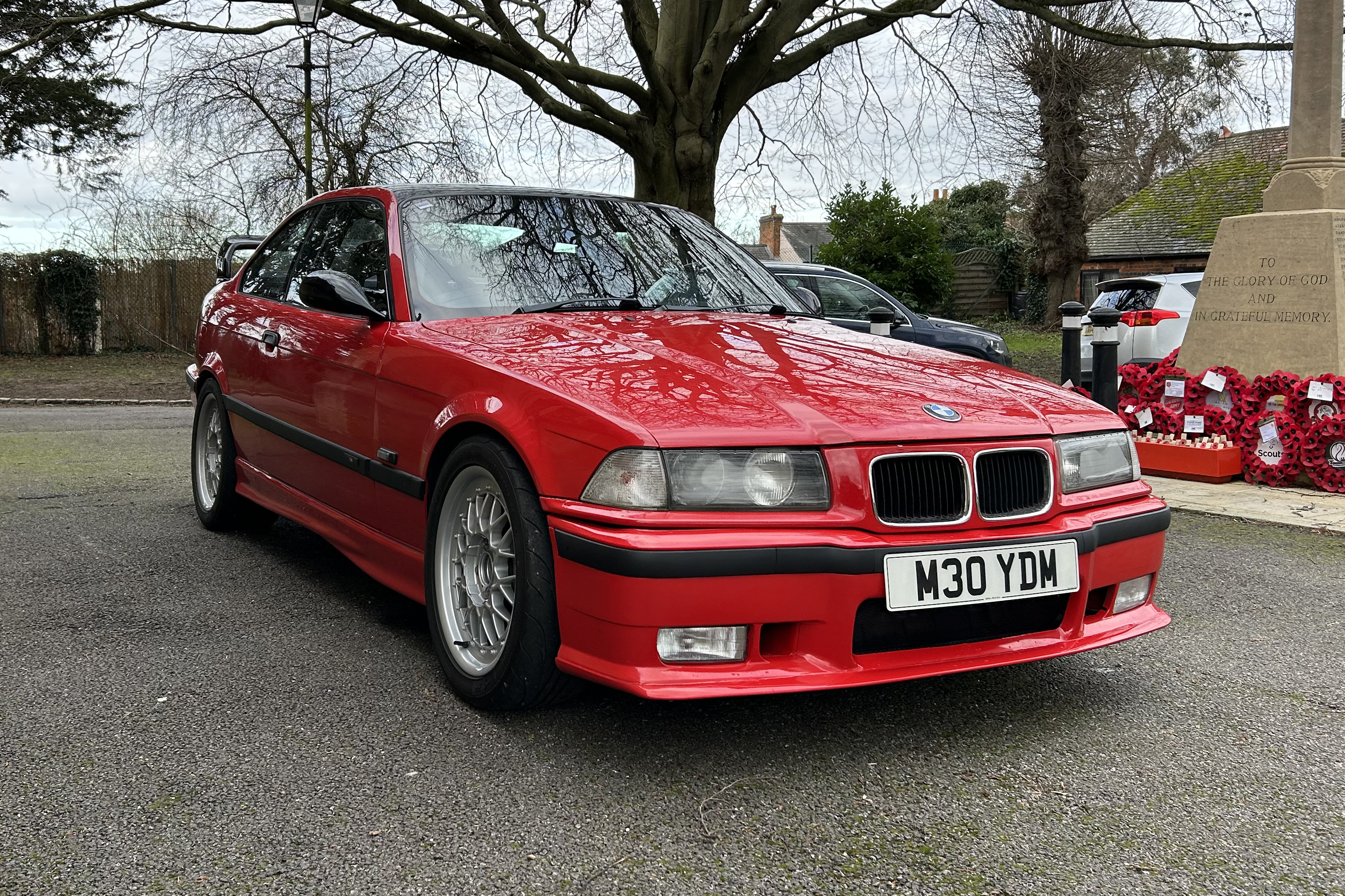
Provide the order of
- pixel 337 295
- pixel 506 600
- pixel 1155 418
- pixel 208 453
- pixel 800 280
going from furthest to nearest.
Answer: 1. pixel 800 280
2. pixel 1155 418
3. pixel 208 453
4. pixel 337 295
5. pixel 506 600

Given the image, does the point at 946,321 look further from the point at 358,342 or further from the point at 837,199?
the point at 837,199

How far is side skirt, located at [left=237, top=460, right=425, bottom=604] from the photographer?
3551mm

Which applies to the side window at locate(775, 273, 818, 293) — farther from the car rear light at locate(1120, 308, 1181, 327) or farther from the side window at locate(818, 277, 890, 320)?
the car rear light at locate(1120, 308, 1181, 327)

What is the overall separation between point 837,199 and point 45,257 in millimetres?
18741

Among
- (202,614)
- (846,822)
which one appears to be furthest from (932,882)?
(202,614)

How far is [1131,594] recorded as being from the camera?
324cm

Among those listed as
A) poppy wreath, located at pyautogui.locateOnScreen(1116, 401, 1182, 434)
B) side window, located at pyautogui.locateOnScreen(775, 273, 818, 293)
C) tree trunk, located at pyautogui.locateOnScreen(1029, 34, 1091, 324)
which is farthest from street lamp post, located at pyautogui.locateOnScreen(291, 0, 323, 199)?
tree trunk, located at pyautogui.locateOnScreen(1029, 34, 1091, 324)

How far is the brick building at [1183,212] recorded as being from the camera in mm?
30359

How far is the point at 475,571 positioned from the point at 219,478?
101 inches

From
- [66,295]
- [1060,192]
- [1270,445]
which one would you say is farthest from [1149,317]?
[1060,192]

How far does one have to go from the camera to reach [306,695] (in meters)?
3.27

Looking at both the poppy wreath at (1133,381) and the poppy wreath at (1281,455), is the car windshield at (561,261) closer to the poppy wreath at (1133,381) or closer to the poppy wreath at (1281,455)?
the poppy wreath at (1281,455)

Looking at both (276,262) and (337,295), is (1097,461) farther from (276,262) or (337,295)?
(276,262)

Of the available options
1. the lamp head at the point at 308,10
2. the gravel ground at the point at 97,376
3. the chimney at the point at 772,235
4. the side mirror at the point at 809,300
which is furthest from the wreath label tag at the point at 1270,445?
the chimney at the point at 772,235
